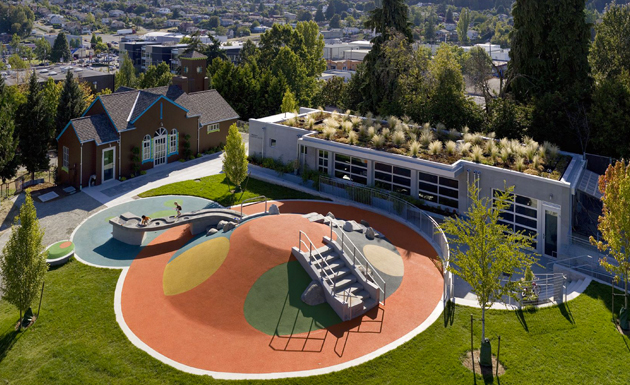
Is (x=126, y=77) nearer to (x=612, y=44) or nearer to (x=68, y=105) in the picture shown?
(x=68, y=105)

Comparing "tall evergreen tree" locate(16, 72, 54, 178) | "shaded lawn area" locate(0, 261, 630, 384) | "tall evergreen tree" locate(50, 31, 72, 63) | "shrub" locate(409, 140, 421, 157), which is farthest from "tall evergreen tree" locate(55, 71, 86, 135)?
"tall evergreen tree" locate(50, 31, 72, 63)

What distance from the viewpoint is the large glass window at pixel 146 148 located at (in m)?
41.6

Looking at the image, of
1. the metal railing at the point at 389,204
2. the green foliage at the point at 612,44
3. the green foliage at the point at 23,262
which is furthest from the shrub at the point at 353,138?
the green foliage at the point at 612,44

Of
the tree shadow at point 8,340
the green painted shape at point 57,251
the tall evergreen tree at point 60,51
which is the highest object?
the tall evergreen tree at point 60,51

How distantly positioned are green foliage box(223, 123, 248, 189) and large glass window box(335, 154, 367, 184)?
24.8ft

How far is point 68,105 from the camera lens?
44344 mm

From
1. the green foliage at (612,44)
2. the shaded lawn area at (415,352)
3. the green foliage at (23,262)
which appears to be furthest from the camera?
the green foliage at (612,44)

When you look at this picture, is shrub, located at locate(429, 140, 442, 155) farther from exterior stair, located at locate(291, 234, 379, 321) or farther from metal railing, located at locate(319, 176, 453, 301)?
exterior stair, located at locate(291, 234, 379, 321)

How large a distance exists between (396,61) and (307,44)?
152ft

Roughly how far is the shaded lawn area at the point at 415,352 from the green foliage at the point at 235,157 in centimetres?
1561

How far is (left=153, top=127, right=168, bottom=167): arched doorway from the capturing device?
4278 cm

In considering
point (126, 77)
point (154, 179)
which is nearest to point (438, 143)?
point (154, 179)

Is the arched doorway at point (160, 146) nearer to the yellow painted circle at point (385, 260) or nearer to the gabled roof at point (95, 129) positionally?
the gabled roof at point (95, 129)

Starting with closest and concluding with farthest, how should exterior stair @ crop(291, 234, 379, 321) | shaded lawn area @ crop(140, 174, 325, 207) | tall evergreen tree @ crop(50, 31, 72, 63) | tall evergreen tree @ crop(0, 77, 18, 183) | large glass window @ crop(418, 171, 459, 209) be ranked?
exterior stair @ crop(291, 234, 379, 321)
large glass window @ crop(418, 171, 459, 209)
tall evergreen tree @ crop(0, 77, 18, 183)
shaded lawn area @ crop(140, 174, 325, 207)
tall evergreen tree @ crop(50, 31, 72, 63)
